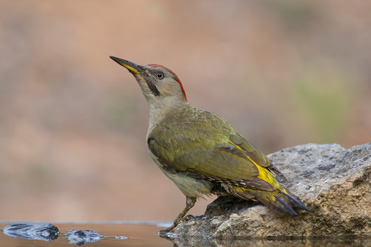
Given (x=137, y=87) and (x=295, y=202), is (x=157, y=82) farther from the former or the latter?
(x=137, y=87)

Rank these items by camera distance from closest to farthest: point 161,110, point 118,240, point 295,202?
point 295,202 < point 118,240 < point 161,110

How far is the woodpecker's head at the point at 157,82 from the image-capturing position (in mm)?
6812

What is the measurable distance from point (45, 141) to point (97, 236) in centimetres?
1064

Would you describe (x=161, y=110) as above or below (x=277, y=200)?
above

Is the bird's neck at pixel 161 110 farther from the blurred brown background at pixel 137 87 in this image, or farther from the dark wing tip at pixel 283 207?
the blurred brown background at pixel 137 87

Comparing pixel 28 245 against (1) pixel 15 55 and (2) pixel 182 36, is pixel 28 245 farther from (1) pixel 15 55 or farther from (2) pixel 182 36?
(2) pixel 182 36

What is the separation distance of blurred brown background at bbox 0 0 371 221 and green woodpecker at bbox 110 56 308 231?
797cm

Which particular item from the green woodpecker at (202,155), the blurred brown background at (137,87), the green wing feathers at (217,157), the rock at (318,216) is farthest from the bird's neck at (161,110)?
the blurred brown background at (137,87)

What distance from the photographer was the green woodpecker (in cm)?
570

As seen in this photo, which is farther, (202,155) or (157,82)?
(157,82)

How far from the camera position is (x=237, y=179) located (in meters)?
5.74

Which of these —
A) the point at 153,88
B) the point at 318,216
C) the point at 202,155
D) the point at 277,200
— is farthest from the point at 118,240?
the point at 153,88

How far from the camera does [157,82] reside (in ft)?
22.5

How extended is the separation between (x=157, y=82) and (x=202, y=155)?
3.76ft
